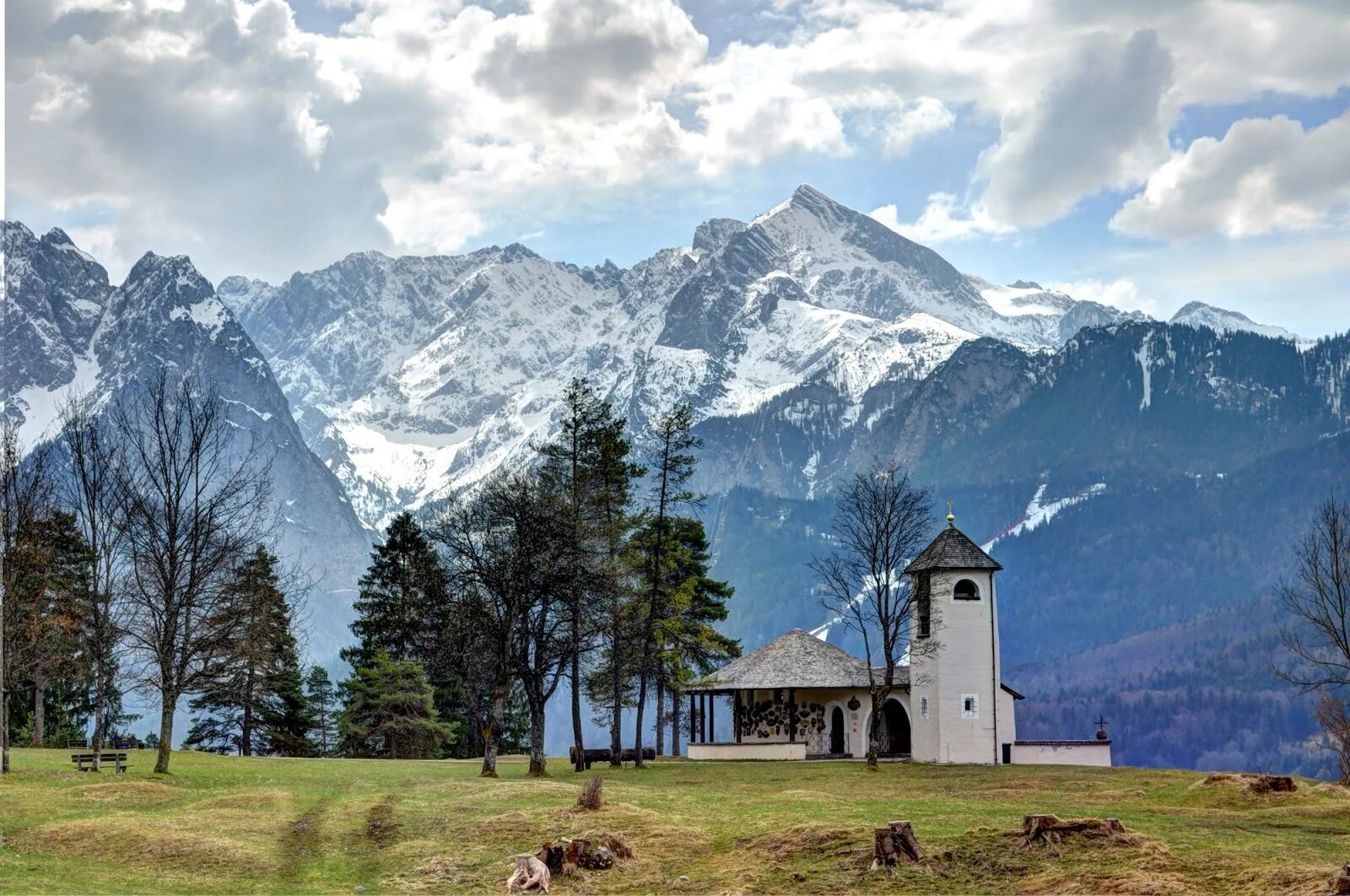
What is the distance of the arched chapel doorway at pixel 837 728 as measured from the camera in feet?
241

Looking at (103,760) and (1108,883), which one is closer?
(1108,883)

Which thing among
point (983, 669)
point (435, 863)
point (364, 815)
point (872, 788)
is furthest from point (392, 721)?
point (435, 863)

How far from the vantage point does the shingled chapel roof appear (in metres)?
72.1

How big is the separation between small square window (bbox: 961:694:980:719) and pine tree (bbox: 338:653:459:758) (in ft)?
95.7

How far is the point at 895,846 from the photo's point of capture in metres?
27.2

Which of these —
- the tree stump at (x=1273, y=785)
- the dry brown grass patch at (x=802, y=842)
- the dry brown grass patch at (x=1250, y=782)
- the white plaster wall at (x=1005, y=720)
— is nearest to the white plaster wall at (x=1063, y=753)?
the white plaster wall at (x=1005, y=720)

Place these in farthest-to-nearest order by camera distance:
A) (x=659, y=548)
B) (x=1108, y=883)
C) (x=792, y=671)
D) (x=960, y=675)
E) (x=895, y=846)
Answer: (x=792, y=671) < (x=960, y=675) < (x=659, y=548) < (x=895, y=846) < (x=1108, y=883)

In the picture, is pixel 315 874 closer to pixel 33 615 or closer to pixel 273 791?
pixel 273 791

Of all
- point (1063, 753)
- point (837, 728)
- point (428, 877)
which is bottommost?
point (428, 877)

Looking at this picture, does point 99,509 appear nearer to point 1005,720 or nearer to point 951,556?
point 951,556

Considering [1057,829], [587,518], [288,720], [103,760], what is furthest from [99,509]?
[1057,829]

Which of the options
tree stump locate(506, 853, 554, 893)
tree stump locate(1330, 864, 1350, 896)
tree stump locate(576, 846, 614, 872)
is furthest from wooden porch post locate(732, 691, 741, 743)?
tree stump locate(1330, 864, 1350, 896)

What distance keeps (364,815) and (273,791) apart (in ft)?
18.2

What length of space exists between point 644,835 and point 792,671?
141 feet
